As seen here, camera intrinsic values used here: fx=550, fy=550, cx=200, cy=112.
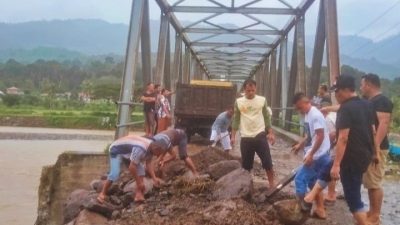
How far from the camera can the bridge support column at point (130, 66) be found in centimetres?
1037

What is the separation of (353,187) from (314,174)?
88 centimetres

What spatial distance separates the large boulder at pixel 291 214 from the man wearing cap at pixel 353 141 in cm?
67

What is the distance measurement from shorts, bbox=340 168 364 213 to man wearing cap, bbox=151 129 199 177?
9.68 ft

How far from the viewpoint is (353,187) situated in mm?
4867

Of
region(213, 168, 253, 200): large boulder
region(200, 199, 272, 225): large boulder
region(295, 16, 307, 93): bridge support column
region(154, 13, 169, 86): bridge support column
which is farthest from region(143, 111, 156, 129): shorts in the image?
region(200, 199, 272, 225): large boulder

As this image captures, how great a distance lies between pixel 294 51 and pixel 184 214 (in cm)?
1045

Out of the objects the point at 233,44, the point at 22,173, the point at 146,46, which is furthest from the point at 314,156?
the point at 233,44

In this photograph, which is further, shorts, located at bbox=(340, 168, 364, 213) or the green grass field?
the green grass field

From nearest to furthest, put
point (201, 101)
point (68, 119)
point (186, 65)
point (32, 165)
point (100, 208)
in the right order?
point (100, 208), point (201, 101), point (32, 165), point (186, 65), point (68, 119)

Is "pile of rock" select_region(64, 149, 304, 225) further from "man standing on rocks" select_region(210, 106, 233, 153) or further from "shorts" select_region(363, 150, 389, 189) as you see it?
"man standing on rocks" select_region(210, 106, 233, 153)

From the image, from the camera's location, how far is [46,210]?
970cm

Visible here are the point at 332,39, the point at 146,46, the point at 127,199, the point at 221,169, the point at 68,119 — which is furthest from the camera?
the point at 68,119

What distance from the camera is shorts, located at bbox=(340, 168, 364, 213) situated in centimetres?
487

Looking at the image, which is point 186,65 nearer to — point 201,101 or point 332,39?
point 201,101
